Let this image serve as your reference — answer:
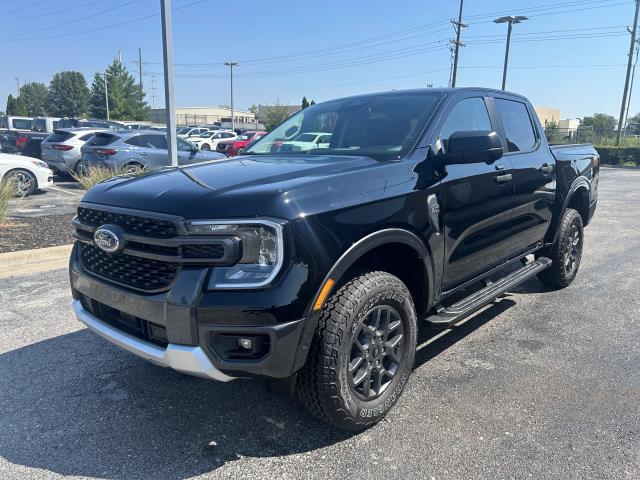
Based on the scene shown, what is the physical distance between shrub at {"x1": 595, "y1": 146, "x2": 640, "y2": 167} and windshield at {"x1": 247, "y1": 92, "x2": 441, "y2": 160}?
3187 centimetres

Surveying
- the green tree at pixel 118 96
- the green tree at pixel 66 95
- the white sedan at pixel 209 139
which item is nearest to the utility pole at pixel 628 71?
the white sedan at pixel 209 139

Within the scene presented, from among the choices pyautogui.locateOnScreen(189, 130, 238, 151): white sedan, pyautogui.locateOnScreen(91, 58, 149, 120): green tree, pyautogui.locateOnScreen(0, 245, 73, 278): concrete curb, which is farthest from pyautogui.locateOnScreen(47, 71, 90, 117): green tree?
pyautogui.locateOnScreen(0, 245, 73, 278): concrete curb

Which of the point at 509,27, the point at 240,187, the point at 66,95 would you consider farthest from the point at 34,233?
the point at 66,95

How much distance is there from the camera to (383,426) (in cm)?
296

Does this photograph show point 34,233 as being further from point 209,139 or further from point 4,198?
point 209,139

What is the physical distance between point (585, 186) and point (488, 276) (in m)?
2.41

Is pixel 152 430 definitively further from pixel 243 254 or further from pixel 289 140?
pixel 289 140

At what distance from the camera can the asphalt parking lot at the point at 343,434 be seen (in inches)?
102

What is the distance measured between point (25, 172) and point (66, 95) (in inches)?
4192

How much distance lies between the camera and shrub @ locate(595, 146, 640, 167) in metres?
30.7

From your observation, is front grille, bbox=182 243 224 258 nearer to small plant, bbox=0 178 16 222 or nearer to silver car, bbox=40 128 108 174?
small plant, bbox=0 178 16 222

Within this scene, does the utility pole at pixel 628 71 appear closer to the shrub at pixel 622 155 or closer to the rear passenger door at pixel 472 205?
the shrub at pixel 622 155

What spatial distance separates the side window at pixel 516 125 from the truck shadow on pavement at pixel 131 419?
6.77 feet

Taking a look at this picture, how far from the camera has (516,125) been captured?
4.63m
